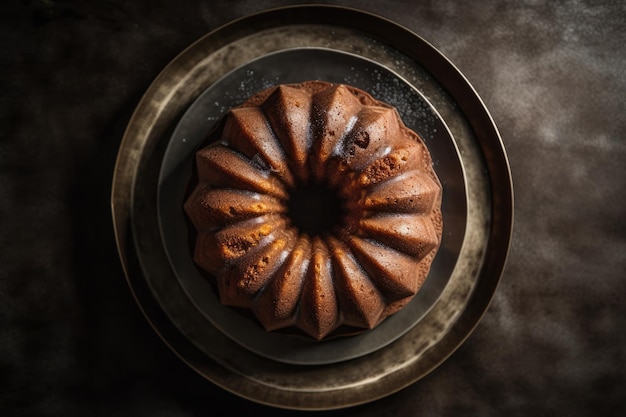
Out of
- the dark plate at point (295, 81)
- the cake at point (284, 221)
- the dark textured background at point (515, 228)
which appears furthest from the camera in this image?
the dark textured background at point (515, 228)

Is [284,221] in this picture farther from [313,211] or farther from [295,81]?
[295,81]

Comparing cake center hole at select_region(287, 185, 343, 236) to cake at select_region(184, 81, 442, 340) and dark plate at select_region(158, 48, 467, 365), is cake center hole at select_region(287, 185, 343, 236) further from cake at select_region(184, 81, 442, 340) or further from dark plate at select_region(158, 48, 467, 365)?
dark plate at select_region(158, 48, 467, 365)

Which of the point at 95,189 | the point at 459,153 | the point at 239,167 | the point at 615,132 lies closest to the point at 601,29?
the point at 615,132

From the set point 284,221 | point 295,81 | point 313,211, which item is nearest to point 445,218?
point 313,211

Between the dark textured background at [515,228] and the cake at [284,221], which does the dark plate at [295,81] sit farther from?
the dark textured background at [515,228]

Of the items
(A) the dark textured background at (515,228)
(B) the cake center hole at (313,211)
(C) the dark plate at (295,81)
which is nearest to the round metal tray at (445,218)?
(C) the dark plate at (295,81)
